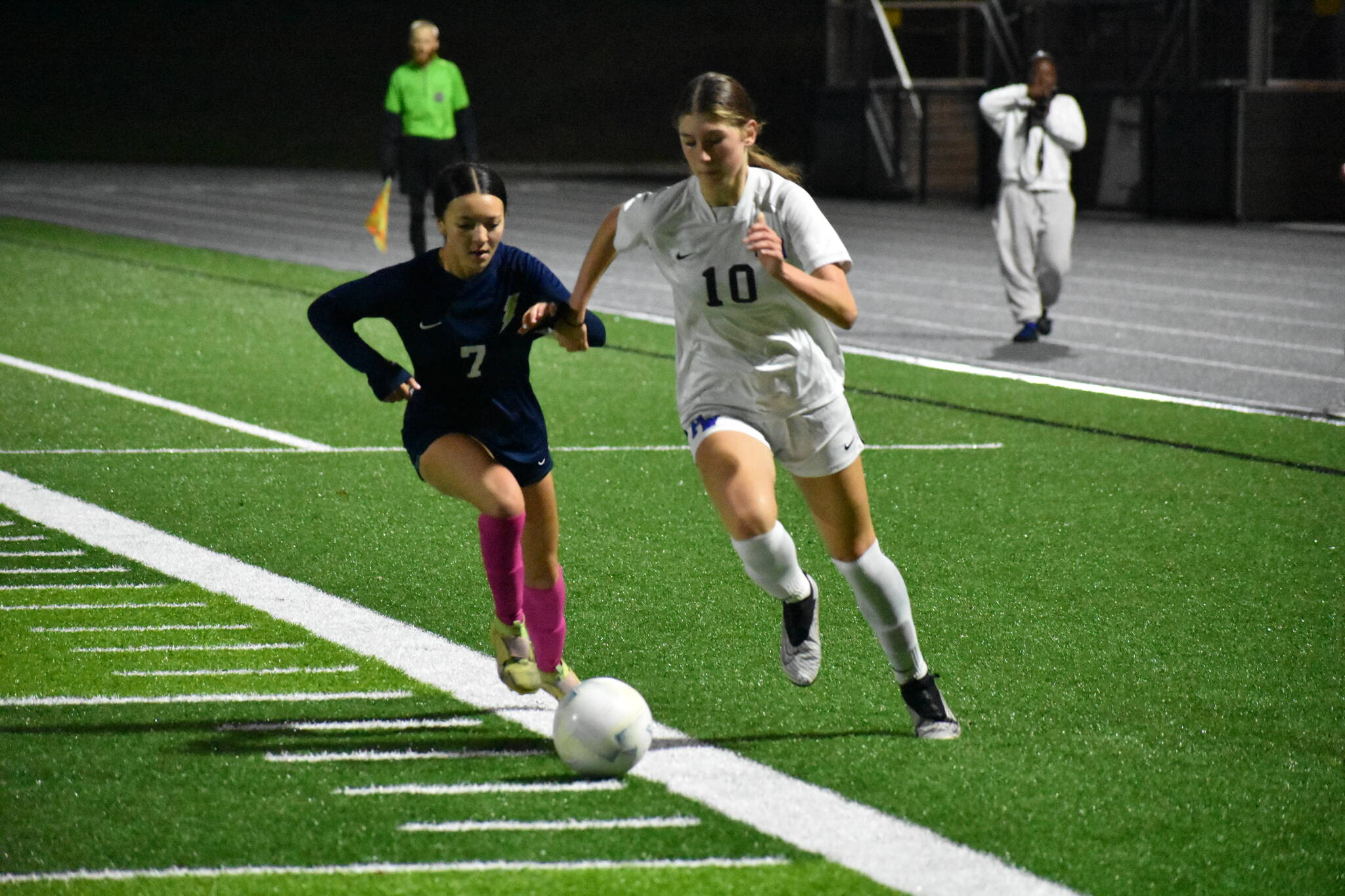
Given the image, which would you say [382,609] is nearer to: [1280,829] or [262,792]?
[262,792]

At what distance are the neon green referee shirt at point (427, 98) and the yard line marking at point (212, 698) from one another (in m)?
12.6

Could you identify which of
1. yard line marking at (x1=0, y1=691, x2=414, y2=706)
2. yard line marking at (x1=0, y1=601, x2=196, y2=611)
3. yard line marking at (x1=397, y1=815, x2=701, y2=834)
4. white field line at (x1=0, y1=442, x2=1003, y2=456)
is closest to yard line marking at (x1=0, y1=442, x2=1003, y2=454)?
white field line at (x1=0, y1=442, x2=1003, y2=456)

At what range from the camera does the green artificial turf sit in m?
4.36

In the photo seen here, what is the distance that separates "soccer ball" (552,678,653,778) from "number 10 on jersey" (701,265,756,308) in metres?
1.10

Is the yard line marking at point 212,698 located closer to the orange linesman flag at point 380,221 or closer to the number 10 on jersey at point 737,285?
the number 10 on jersey at point 737,285

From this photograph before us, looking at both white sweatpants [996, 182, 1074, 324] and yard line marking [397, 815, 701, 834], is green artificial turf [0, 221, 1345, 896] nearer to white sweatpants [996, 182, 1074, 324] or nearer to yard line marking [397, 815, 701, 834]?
yard line marking [397, 815, 701, 834]

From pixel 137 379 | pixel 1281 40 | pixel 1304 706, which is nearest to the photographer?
pixel 1304 706

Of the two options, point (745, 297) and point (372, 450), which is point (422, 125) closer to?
point (372, 450)

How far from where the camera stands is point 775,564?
5.15 m

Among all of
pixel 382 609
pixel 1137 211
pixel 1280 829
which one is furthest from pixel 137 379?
pixel 1137 211

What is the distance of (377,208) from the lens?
1617 centimetres

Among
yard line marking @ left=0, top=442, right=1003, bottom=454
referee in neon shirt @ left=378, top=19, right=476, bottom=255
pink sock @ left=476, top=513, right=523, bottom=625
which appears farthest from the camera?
referee in neon shirt @ left=378, top=19, right=476, bottom=255

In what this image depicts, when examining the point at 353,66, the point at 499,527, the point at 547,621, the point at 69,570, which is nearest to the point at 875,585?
the point at 547,621

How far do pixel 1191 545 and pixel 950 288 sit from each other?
35.0 ft
